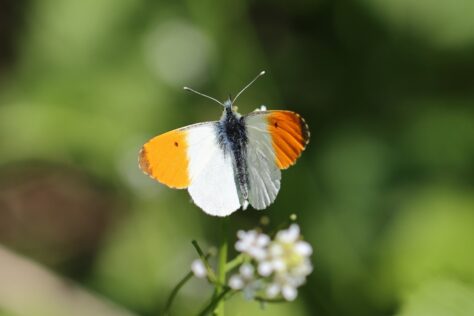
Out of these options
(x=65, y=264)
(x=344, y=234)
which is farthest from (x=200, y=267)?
(x=65, y=264)

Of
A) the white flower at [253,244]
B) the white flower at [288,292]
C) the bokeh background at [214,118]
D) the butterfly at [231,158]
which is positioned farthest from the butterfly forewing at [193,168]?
the bokeh background at [214,118]

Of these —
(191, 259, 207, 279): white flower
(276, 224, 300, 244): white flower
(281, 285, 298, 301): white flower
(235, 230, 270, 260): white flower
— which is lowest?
(191, 259, 207, 279): white flower

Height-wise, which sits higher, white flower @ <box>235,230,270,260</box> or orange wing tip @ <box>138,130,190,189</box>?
orange wing tip @ <box>138,130,190,189</box>

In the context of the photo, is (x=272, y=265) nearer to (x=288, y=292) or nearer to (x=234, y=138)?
(x=288, y=292)

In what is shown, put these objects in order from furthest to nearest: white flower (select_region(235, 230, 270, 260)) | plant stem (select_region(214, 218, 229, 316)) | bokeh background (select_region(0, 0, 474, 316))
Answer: bokeh background (select_region(0, 0, 474, 316)) → white flower (select_region(235, 230, 270, 260)) → plant stem (select_region(214, 218, 229, 316))

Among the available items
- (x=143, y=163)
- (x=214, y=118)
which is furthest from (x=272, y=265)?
(x=214, y=118)

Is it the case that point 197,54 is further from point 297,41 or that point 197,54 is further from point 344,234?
point 344,234

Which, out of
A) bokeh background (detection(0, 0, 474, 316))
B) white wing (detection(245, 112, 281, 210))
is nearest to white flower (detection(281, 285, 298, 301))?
white wing (detection(245, 112, 281, 210))

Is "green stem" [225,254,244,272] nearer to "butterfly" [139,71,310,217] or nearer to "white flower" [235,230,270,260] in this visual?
"white flower" [235,230,270,260]

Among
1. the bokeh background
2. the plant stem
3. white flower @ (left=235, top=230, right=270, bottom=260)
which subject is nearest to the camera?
the plant stem
